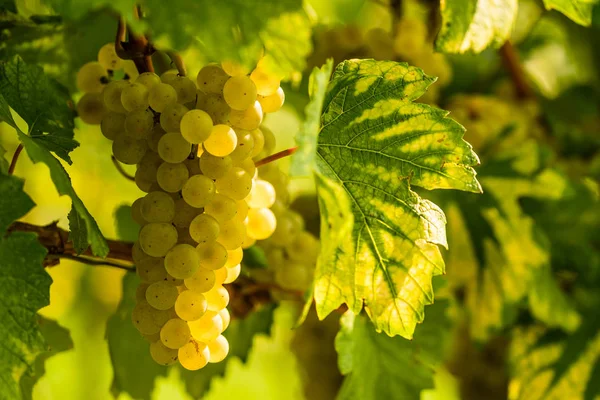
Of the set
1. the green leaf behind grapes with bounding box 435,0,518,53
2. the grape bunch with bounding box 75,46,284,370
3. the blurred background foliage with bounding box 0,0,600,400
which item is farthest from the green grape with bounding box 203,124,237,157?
the blurred background foliage with bounding box 0,0,600,400

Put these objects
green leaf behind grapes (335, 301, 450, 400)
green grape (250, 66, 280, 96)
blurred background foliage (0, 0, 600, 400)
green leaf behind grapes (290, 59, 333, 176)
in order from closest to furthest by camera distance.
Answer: green leaf behind grapes (290, 59, 333, 176)
green grape (250, 66, 280, 96)
green leaf behind grapes (335, 301, 450, 400)
blurred background foliage (0, 0, 600, 400)

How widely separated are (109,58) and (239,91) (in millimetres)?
166

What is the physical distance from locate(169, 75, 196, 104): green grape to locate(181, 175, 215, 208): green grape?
2.5 inches

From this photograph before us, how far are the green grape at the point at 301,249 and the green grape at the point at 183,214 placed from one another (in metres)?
0.24

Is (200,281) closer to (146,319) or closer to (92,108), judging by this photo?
(146,319)

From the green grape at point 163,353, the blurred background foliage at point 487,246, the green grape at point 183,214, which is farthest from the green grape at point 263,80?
the blurred background foliage at point 487,246

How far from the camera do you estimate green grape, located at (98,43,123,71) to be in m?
0.60

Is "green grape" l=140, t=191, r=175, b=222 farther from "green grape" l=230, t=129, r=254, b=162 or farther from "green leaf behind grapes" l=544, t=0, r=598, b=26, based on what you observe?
"green leaf behind grapes" l=544, t=0, r=598, b=26

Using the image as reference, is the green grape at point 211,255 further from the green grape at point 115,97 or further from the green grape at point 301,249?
the green grape at point 301,249

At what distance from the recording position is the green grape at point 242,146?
53 cm

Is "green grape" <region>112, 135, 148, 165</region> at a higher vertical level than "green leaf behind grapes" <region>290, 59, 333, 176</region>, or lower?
lower

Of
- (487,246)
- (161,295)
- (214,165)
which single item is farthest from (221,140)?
(487,246)

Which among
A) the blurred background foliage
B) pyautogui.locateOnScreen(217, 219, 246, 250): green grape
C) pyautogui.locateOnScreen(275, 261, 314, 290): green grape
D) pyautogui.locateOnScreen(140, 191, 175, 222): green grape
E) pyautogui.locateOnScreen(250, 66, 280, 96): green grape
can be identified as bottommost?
the blurred background foliage

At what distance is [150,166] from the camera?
53 centimetres
